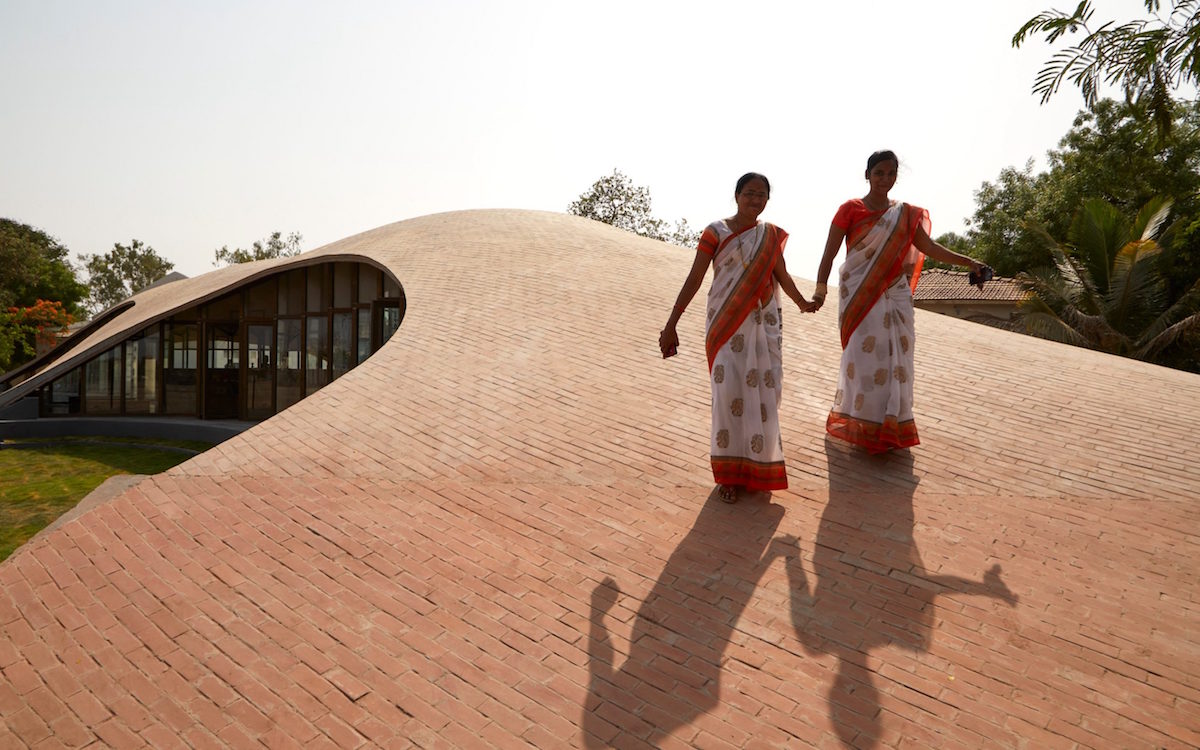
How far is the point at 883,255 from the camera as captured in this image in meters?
5.05

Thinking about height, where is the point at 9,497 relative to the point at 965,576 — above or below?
below

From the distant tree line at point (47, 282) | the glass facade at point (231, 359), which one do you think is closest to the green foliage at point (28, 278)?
the distant tree line at point (47, 282)

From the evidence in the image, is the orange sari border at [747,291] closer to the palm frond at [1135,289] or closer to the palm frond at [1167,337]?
the palm frond at [1167,337]

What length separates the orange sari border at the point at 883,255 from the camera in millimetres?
5039

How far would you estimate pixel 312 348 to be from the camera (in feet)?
48.9

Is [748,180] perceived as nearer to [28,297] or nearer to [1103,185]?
[1103,185]

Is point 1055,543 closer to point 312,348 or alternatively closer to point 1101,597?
point 1101,597

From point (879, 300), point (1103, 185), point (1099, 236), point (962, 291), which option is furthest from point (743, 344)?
point (962, 291)

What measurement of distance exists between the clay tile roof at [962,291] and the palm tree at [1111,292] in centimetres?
847

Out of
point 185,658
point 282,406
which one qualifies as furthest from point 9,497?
point 185,658

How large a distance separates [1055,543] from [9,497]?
12822mm

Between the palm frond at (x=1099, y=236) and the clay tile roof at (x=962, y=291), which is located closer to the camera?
the palm frond at (x=1099, y=236)

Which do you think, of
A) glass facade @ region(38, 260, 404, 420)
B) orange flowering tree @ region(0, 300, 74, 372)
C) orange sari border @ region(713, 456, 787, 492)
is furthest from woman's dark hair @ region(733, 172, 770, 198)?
orange flowering tree @ region(0, 300, 74, 372)

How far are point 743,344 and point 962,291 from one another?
27.9 m
